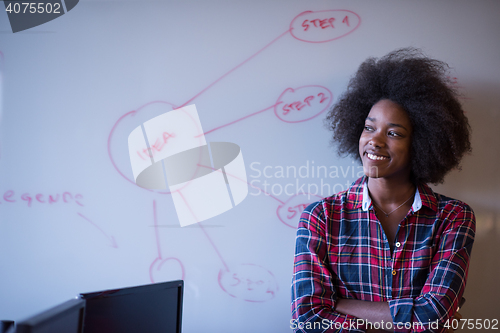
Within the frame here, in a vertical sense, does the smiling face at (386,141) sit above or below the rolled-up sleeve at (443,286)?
above

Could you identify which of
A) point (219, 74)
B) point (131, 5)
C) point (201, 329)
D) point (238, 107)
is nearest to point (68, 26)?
point (131, 5)

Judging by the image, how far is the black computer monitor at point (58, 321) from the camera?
0.56 meters

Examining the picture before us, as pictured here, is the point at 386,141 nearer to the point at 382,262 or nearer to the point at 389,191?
the point at 389,191

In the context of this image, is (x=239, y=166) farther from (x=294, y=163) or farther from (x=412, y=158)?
(x=412, y=158)

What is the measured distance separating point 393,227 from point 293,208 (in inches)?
16.7

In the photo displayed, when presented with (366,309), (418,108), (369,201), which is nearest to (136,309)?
(366,309)

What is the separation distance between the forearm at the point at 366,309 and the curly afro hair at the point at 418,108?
51 centimetres

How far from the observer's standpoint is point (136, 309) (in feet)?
3.44

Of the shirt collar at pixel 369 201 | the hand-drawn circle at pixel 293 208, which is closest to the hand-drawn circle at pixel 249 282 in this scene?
the hand-drawn circle at pixel 293 208

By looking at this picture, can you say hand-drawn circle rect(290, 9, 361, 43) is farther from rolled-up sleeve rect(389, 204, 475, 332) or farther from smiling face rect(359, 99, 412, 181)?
rolled-up sleeve rect(389, 204, 475, 332)

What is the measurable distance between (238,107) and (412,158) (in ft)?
2.47

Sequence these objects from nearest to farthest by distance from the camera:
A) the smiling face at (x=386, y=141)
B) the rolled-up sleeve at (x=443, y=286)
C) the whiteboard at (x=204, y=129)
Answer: the rolled-up sleeve at (x=443, y=286)
the smiling face at (x=386, y=141)
the whiteboard at (x=204, y=129)

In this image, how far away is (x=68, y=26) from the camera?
1.68m

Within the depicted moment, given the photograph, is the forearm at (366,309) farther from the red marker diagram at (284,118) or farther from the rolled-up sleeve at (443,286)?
the red marker diagram at (284,118)
